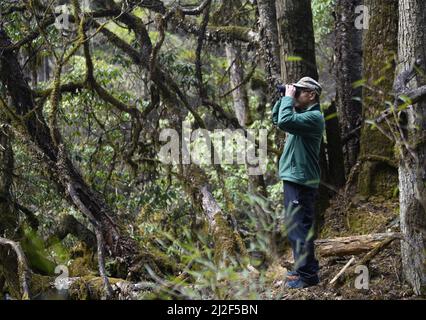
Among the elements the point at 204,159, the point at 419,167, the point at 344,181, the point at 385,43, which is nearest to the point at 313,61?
the point at 385,43

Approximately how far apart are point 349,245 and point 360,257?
16 centimetres

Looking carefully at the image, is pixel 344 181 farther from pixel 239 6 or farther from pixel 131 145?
pixel 239 6

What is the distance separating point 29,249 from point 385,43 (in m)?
5.09

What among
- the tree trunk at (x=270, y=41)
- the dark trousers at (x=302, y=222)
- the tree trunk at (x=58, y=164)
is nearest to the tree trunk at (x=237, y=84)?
the tree trunk at (x=270, y=41)

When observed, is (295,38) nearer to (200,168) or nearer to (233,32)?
(233,32)

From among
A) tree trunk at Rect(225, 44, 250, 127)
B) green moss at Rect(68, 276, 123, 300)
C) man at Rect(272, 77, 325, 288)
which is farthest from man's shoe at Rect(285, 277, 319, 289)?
tree trunk at Rect(225, 44, 250, 127)

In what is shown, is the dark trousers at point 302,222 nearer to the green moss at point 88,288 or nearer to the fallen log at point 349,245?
the fallen log at point 349,245

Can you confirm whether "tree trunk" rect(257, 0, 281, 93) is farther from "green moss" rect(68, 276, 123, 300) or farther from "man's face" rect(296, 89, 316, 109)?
"green moss" rect(68, 276, 123, 300)

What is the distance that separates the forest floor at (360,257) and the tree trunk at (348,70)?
0.86 m

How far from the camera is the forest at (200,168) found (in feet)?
17.0

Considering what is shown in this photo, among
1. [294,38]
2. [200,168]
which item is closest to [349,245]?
[294,38]

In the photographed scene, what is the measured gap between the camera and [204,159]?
12203 millimetres

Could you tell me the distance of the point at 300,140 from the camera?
5.34 metres

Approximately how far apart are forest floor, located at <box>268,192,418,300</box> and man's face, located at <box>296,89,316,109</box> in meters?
1.38
